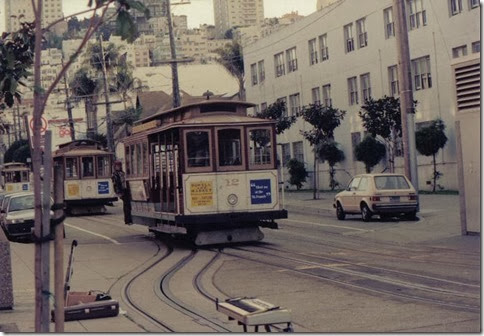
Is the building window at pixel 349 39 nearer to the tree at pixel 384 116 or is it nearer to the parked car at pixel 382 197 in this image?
the tree at pixel 384 116

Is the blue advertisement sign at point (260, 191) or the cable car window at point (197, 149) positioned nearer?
the cable car window at point (197, 149)

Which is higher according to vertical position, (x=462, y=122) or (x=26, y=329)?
(x=462, y=122)

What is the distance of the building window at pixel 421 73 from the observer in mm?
39031

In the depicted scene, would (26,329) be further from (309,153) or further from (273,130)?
(309,153)

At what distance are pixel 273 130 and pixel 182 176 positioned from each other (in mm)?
2223

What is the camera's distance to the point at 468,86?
18.7 metres

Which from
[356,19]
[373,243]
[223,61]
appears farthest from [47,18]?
[223,61]

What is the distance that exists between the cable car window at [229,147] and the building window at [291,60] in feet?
112

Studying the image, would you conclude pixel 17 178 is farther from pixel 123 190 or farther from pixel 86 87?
pixel 123 190

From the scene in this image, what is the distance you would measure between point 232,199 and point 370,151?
903 inches

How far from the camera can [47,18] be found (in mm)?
6566

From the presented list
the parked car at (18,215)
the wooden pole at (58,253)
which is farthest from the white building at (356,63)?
the wooden pole at (58,253)

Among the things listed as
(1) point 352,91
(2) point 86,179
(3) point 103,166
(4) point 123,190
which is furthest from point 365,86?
(4) point 123,190

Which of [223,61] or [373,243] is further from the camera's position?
[223,61]
